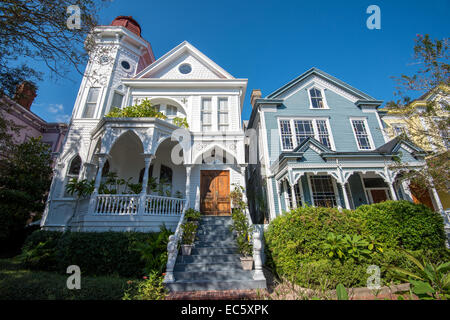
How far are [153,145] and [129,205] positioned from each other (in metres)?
2.81

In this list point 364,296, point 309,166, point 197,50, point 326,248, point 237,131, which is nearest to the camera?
point 364,296

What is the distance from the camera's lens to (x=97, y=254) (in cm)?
665

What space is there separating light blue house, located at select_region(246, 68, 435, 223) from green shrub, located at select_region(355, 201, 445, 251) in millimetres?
2177

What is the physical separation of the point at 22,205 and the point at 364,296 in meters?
14.8

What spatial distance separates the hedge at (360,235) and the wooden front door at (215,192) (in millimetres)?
3662

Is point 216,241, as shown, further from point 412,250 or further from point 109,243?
point 412,250

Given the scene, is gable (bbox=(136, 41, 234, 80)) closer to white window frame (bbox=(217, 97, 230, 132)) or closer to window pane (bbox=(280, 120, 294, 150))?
white window frame (bbox=(217, 97, 230, 132))

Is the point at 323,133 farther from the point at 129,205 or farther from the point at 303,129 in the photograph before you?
the point at 129,205

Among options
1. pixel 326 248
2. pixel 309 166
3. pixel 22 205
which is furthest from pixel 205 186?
pixel 22 205

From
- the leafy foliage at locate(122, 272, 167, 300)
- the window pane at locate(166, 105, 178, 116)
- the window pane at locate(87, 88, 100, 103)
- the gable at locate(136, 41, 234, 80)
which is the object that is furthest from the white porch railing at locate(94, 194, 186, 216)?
the gable at locate(136, 41, 234, 80)

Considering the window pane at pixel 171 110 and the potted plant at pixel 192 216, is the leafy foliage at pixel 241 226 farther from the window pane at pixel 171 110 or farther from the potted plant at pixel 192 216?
the window pane at pixel 171 110

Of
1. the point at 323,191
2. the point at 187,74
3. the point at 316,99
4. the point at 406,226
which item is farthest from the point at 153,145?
the point at 316,99

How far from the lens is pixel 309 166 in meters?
9.18

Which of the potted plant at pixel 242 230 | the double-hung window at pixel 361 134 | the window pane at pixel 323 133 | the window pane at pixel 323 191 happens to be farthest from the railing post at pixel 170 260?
the double-hung window at pixel 361 134
